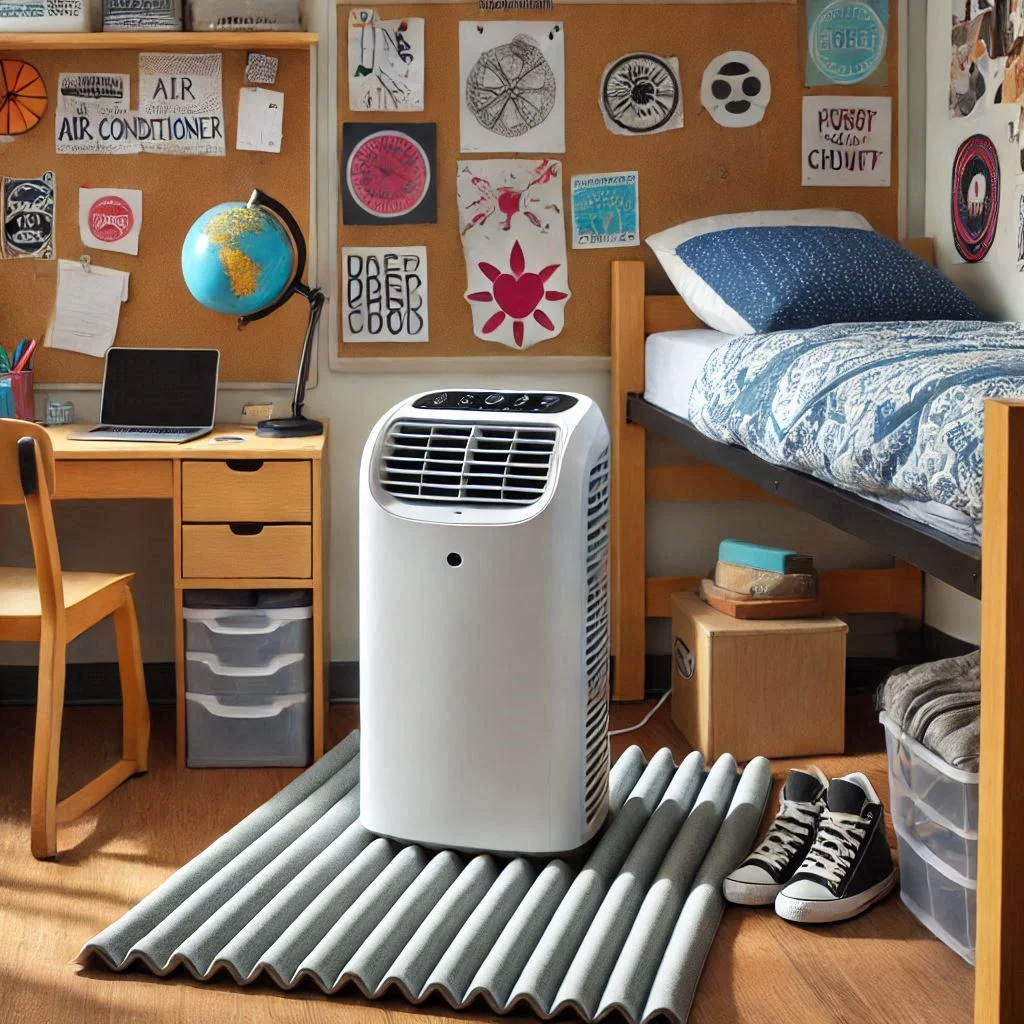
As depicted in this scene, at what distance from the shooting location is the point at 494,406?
7.35 ft

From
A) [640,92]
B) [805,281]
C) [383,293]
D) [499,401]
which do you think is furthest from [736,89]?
[499,401]

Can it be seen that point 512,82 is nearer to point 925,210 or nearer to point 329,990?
point 925,210

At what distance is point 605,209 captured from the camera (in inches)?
127

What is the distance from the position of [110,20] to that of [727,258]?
1498 millimetres

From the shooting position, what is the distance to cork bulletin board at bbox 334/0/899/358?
316 centimetres

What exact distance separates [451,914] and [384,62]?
2.05 m

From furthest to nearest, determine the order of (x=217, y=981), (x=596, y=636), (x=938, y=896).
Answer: (x=596, y=636)
(x=938, y=896)
(x=217, y=981)

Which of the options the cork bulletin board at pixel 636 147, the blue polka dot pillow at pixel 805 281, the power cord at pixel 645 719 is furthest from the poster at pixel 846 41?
the power cord at pixel 645 719

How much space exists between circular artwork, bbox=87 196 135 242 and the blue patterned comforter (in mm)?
1501

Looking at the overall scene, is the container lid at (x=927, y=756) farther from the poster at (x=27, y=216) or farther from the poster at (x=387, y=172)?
the poster at (x=27, y=216)

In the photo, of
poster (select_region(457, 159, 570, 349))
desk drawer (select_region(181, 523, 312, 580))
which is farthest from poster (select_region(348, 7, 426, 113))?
desk drawer (select_region(181, 523, 312, 580))

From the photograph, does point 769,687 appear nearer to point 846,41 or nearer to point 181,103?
point 846,41

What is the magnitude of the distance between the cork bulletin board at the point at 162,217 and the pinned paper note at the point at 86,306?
0.02m

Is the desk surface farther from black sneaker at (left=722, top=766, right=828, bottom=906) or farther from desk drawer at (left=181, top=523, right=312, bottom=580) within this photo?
black sneaker at (left=722, top=766, right=828, bottom=906)
